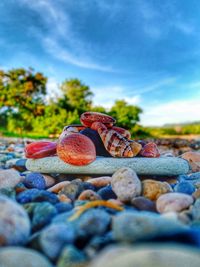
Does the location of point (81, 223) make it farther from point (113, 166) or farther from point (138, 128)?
point (138, 128)

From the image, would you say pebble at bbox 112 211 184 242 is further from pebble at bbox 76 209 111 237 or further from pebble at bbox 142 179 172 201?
A: pebble at bbox 142 179 172 201

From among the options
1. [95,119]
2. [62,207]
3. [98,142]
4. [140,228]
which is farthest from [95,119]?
[140,228]

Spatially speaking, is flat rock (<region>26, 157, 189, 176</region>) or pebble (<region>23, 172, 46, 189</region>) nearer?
pebble (<region>23, 172, 46, 189</region>)

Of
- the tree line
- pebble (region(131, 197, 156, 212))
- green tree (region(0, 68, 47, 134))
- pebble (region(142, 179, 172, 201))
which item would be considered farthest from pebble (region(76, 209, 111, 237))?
green tree (region(0, 68, 47, 134))

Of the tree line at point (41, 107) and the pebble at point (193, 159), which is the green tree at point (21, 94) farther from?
the pebble at point (193, 159)

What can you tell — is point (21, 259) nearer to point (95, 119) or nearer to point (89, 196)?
point (89, 196)

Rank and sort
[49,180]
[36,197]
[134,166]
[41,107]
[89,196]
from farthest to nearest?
[41,107] → [49,180] → [134,166] → [89,196] → [36,197]

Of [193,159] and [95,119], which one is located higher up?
[95,119]

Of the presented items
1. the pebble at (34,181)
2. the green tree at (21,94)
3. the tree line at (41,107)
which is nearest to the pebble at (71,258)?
the pebble at (34,181)
